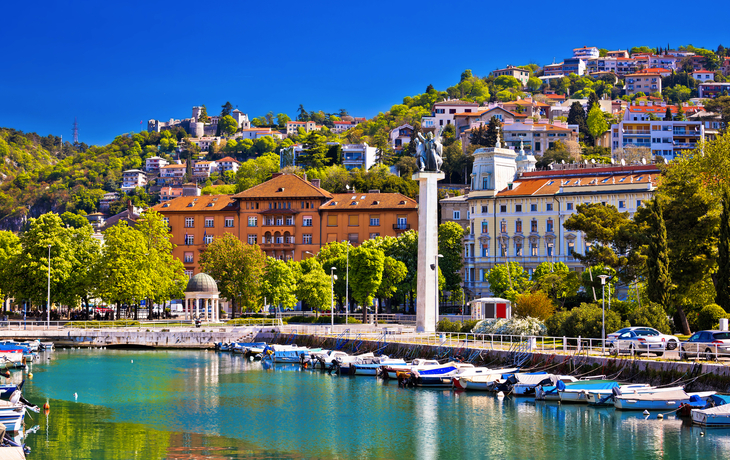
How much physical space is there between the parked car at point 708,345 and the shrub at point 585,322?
8.28 metres

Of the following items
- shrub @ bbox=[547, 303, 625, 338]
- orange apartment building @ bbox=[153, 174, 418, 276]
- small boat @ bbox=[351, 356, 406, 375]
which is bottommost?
small boat @ bbox=[351, 356, 406, 375]

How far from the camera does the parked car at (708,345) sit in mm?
40000

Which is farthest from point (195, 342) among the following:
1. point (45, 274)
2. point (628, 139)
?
point (628, 139)

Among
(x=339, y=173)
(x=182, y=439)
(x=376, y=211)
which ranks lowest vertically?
(x=182, y=439)

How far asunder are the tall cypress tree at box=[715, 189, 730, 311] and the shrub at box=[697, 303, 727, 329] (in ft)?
2.86

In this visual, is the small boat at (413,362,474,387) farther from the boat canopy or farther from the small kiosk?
the small kiosk

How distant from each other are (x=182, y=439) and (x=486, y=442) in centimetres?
1184

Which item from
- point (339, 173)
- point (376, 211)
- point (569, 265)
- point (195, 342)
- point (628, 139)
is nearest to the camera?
point (195, 342)

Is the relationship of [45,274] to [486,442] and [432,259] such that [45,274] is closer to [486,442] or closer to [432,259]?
[432,259]

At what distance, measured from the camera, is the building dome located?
281 feet

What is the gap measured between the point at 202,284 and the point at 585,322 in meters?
44.6

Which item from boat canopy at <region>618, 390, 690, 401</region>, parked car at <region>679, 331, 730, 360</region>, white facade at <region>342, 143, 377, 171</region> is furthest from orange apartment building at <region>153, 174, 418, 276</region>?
boat canopy at <region>618, 390, 690, 401</region>

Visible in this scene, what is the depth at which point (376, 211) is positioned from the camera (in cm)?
11175

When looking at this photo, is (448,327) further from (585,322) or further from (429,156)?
(585,322)
